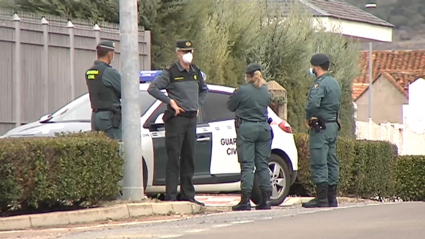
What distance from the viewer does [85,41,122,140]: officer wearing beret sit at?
12609 mm

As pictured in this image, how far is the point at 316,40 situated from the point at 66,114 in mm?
14526

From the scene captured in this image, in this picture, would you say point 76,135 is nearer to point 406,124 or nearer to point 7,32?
point 7,32

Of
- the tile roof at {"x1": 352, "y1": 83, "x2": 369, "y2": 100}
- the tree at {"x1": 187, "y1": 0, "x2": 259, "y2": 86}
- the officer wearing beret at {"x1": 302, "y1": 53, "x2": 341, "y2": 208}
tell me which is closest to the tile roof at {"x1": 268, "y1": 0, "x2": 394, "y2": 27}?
the tile roof at {"x1": 352, "y1": 83, "x2": 369, "y2": 100}

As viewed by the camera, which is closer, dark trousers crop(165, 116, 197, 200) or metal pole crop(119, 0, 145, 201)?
metal pole crop(119, 0, 145, 201)

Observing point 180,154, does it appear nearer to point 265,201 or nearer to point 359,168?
point 265,201

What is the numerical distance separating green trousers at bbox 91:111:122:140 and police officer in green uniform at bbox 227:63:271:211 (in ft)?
4.59

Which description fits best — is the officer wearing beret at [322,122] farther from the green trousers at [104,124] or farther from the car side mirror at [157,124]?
the green trousers at [104,124]

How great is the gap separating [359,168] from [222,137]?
15.6ft

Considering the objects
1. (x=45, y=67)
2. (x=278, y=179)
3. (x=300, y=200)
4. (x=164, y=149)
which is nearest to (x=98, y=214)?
(x=164, y=149)

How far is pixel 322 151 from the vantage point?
13180 millimetres

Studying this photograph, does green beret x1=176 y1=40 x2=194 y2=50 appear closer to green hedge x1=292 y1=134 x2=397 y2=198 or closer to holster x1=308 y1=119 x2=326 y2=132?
holster x1=308 y1=119 x2=326 y2=132

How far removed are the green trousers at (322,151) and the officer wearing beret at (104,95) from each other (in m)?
2.40

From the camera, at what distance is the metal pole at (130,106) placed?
40.2 ft

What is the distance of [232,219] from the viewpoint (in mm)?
11594
